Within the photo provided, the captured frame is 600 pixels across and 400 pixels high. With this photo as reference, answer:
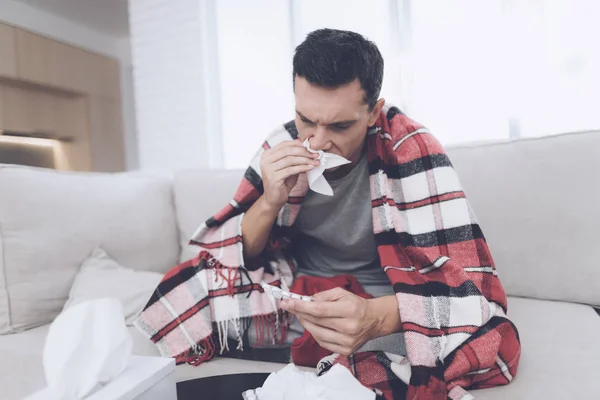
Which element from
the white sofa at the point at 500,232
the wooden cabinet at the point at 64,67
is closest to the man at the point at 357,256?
the white sofa at the point at 500,232

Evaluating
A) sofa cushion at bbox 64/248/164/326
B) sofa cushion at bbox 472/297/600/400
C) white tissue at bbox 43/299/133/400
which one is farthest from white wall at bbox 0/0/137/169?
sofa cushion at bbox 472/297/600/400

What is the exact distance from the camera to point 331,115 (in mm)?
900

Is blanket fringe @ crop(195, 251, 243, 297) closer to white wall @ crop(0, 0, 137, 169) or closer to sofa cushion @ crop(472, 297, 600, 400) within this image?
sofa cushion @ crop(472, 297, 600, 400)

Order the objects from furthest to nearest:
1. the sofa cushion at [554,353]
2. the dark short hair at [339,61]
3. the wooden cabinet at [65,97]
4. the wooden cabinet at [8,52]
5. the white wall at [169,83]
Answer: the wooden cabinet at [65,97] < the wooden cabinet at [8,52] < the white wall at [169,83] < the dark short hair at [339,61] < the sofa cushion at [554,353]

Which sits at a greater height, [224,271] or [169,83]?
[169,83]

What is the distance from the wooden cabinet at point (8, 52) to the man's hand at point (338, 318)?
134 inches

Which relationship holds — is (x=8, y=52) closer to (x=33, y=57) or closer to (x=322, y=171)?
(x=33, y=57)

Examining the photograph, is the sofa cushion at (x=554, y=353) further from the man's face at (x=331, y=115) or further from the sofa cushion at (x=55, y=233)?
the sofa cushion at (x=55, y=233)

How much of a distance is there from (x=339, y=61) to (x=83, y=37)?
400 centimetres

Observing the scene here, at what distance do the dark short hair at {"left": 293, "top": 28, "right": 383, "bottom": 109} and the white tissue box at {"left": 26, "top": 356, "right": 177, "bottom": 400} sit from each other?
634 millimetres

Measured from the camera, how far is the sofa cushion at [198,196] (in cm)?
145

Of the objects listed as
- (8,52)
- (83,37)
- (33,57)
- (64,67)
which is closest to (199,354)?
(8,52)

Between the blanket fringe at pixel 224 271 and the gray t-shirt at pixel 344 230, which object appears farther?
the gray t-shirt at pixel 344 230

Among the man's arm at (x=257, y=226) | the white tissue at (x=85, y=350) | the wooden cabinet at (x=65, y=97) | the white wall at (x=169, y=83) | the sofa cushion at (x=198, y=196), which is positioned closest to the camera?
the white tissue at (x=85, y=350)
